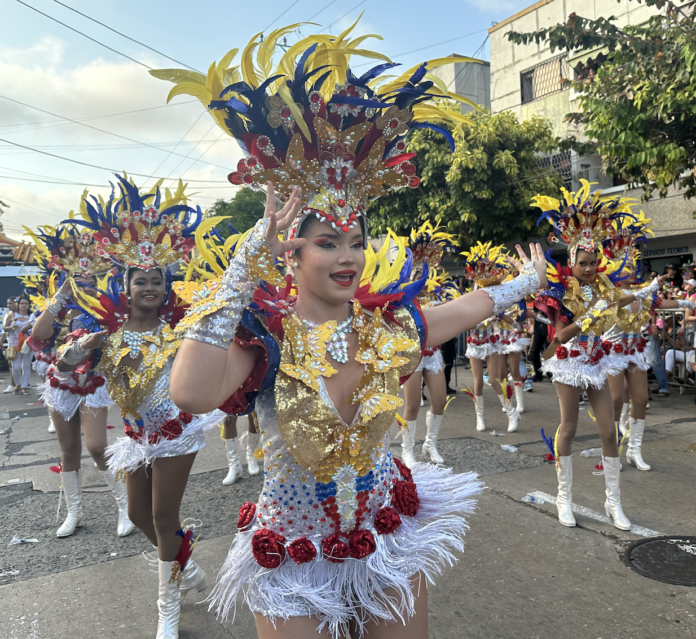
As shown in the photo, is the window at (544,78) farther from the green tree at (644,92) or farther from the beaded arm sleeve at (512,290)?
the beaded arm sleeve at (512,290)

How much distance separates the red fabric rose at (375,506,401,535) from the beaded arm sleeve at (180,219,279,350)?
0.89 metres

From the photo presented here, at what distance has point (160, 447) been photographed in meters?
3.40

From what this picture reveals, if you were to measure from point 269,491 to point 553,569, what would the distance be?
264cm

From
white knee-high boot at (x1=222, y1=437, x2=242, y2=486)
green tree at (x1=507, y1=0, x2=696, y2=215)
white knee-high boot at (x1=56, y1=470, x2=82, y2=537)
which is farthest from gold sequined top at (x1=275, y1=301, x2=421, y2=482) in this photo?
green tree at (x1=507, y1=0, x2=696, y2=215)

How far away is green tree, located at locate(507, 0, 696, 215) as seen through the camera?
8.28 meters

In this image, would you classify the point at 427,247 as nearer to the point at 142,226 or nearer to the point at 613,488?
the point at 613,488

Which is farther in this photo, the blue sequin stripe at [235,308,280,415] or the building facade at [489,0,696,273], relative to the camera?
the building facade at [489,0,696,273]

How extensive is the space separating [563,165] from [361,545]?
19.6 m

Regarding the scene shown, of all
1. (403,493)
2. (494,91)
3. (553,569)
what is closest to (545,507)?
(553,569)

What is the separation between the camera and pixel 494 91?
22172mm

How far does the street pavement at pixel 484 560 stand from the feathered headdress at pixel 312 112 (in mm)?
2566

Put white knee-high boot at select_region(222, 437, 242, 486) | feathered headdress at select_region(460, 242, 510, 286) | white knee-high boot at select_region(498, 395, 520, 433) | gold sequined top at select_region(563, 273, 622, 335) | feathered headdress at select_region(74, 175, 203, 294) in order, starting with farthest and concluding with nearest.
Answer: feathered headdress at select_region(460, 242, 510, 286)
white knee-high boot at select_region(498, 395, 520, 433)
white knee-high boot at select_region(222, 437, 242, 486)
gold sequined top at select_region(563, 273, 622, 335)
feathered headdress at select_region(74, 175, 203, 294)

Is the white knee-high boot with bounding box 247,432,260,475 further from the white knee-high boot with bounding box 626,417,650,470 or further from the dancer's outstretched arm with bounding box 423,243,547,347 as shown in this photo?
the dancer's outstretched arm with bounding box 423,243,547,347

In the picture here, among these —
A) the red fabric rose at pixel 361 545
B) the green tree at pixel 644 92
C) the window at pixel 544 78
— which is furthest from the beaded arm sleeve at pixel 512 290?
the window at pixel 544 78
